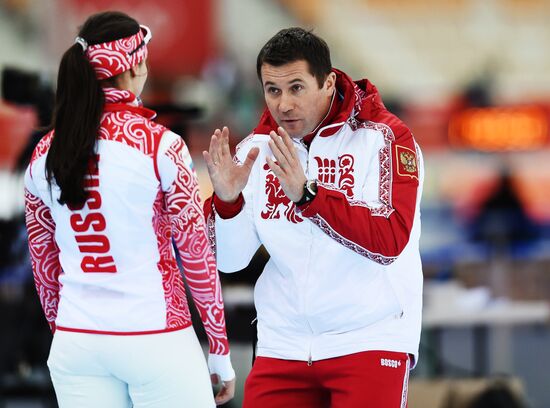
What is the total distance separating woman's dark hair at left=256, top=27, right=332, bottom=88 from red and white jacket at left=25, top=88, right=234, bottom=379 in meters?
0.32

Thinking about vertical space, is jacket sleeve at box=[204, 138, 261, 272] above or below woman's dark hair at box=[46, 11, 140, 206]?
below

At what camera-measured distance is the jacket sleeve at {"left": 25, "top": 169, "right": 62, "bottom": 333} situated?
8.16 ft

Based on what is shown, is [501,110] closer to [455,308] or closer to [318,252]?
[455,308]

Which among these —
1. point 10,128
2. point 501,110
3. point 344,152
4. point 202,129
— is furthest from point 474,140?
point 344,152

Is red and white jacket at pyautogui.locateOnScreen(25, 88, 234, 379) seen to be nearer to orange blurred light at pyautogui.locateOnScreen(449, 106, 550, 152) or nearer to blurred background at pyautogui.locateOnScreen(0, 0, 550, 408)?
blurred background at pyautogui.locateOnScreen(0, 0, 550, 408)

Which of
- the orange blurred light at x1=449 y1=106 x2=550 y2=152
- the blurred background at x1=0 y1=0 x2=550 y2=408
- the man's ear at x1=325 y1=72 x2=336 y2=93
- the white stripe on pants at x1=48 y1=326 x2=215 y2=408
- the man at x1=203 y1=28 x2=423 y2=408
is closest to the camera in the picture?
the white stripe on pants at x1=48 y1=326 x2=215 y2=408

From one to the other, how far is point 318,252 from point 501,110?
257 inches

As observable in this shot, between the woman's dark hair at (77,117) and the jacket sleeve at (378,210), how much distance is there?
49 centimetres

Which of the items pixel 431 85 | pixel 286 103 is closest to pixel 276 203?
pixel 286 103

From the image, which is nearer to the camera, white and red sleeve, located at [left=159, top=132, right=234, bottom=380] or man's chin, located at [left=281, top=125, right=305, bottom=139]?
white and red sleeve, located at [left=159, top=132, right=234, bottom=380]

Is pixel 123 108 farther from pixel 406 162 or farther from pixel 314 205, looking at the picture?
Answer: pixel 406 162

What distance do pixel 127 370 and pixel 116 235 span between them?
0.96 feet

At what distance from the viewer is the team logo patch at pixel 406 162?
246 centimetres

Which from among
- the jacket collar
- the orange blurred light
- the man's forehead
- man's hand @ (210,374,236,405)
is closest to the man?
the man's forehead
